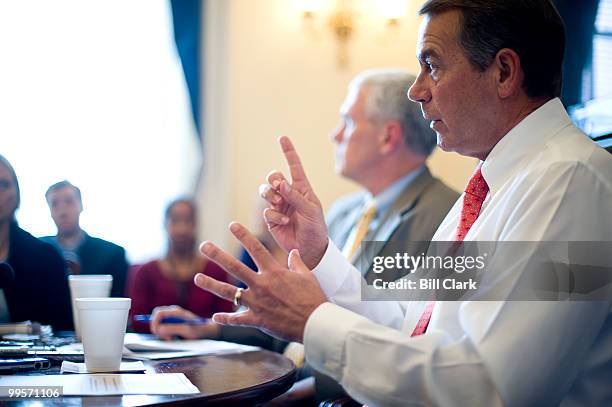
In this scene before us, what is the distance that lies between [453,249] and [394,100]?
1.49 m

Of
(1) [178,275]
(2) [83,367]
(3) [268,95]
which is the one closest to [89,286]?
(2) [83,367]

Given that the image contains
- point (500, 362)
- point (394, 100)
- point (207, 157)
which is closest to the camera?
point (500, 362)

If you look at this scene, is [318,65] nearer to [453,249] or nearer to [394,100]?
[394,100]

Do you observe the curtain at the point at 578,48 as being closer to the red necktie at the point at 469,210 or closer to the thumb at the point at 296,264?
the red necktie at the point at 469,210

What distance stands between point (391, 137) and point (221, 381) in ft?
5.37

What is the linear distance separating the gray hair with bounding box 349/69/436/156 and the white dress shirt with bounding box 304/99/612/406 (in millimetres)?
1410

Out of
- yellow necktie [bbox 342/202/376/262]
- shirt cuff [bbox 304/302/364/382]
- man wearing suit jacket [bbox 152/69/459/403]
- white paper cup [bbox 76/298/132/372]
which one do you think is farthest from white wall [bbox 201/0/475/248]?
shirt cuff [bbox 304/302/364/382]

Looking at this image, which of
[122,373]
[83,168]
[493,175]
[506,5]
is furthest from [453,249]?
[83,168]

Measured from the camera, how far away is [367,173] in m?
2.66

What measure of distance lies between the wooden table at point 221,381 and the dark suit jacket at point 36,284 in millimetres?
474

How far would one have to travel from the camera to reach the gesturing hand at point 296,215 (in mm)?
1377

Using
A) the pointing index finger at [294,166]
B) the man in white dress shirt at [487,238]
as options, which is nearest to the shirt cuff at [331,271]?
the man in white dress shirt at [487,238]

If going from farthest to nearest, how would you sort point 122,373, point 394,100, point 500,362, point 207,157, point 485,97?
point 207,157
point 394,100
point 485,97
point 122,373
point 500,362

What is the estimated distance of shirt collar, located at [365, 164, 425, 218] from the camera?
2.54 metres
